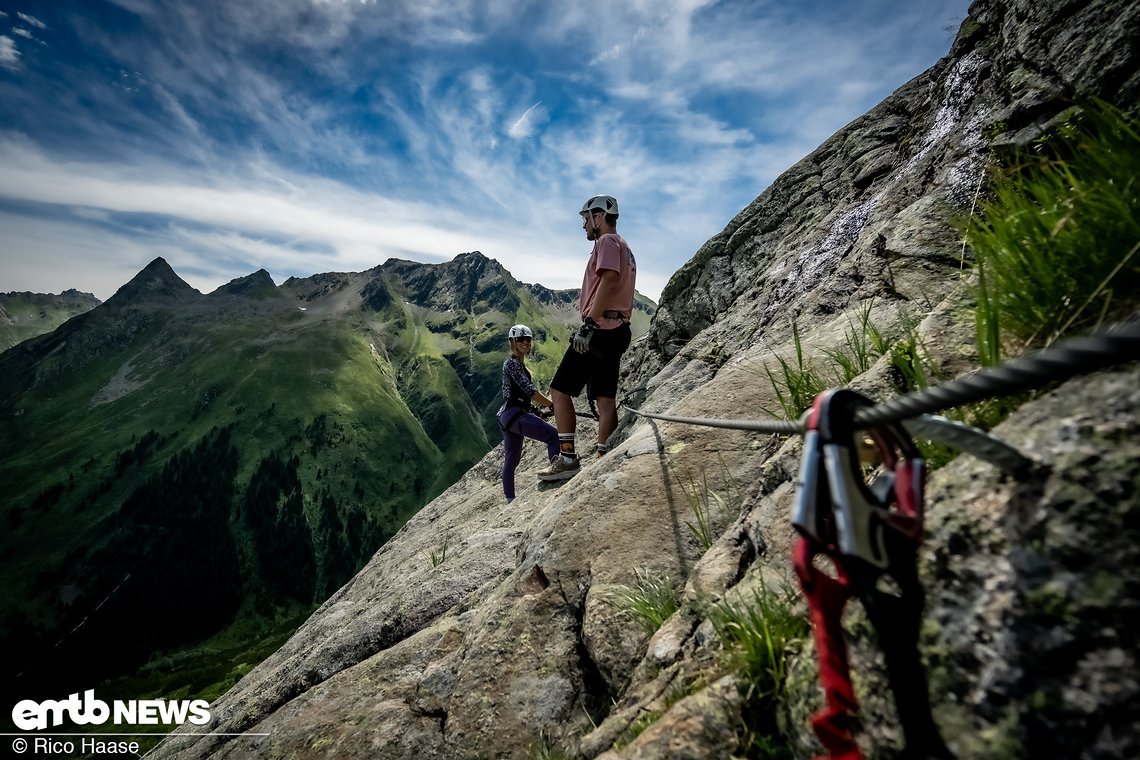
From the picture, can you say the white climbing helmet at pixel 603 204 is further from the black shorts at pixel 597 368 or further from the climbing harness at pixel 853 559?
the climbing harness at pixel 853 559

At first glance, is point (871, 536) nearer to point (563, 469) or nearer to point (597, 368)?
point (597, 368)

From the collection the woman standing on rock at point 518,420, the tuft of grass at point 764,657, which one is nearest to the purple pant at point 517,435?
the woman standing on rock at point 518,420

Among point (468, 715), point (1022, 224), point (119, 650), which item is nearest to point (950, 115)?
point (1022, 224)

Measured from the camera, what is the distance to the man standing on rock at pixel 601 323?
364 inches

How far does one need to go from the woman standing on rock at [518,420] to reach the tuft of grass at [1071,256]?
395 inches

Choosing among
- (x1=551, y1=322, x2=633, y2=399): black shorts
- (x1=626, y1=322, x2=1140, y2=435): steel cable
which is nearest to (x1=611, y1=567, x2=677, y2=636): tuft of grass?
(x1=626, y1=322, x2=1140, y2=435): steel cable

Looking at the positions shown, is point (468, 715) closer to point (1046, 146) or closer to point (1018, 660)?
point (1018, 660)

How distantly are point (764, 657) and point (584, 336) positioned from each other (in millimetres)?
7483

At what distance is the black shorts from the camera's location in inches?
393

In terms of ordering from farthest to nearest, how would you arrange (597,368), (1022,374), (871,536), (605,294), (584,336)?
1. (597,368)
2. (584,336)
3. (605,294)
4. (871,536)
5. (1022,374)

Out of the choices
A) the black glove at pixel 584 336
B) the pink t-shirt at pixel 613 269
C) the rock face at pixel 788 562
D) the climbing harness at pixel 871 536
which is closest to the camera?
the rock face at pixel 788 562

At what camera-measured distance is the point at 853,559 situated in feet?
6.26

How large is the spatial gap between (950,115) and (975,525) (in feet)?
31.5

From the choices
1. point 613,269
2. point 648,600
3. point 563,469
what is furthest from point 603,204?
point 648,600
